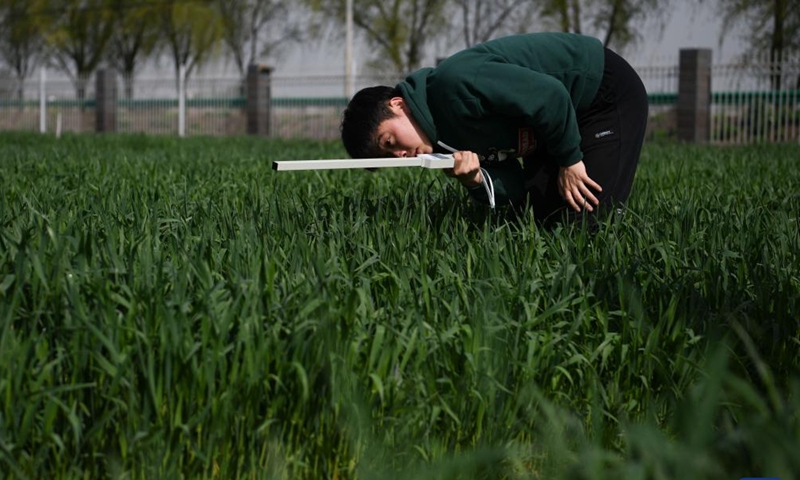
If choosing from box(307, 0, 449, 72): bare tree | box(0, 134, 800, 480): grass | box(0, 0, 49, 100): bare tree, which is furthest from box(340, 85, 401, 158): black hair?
box(0, 0, 49, 100): bare tree

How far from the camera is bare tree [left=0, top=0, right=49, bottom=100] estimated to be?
39.2m

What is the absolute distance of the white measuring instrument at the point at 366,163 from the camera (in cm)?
268

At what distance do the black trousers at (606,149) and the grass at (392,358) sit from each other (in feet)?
2.33

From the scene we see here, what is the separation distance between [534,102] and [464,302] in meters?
1.05

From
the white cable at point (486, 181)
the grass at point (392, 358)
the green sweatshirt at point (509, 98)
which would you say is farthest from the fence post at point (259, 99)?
the grass at point (392, 358)

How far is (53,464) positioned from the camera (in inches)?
64.1

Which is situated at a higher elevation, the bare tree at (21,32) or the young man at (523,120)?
the bare tree at (21,32)

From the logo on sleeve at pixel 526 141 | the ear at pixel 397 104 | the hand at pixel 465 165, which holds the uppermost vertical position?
the ear at pixel 397 104

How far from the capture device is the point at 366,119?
3.06 m

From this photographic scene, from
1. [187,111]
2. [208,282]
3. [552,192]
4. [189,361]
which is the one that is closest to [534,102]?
[552,192]

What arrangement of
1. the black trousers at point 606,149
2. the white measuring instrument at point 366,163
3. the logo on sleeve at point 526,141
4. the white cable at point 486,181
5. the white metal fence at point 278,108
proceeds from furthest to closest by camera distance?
1. the white metal fence at point 278,108
2. the black trousers at point 606,149
3. the logo on sleeve at point 526,141
4. the white cable at point 486,181
5. the white measuring instrument at point 366,163

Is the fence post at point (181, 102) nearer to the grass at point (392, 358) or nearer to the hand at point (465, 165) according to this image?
the hand at point (465, 165)

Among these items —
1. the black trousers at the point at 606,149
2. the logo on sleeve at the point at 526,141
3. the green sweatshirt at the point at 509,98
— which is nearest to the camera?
the green sweatshirt at the point at 509,98

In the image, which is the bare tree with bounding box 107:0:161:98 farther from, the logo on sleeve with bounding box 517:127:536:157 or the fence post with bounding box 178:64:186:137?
the logo on sleeve with bounding box 517:127:536:157
